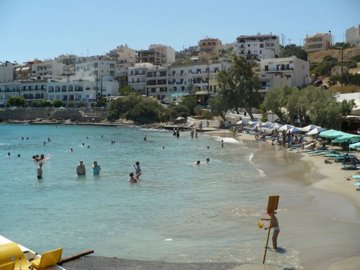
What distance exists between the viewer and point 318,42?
15175cm

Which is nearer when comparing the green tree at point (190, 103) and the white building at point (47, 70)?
the green tree at point (190, 103)

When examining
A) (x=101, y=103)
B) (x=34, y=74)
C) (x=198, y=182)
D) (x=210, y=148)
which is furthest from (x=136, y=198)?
(x=34, y=74)

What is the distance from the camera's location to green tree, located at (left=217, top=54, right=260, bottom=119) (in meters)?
74.6

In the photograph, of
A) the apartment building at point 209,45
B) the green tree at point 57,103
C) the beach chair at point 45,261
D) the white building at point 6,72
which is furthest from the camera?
the apartment building at point 209,45

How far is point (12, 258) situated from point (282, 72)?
83432 millimetres

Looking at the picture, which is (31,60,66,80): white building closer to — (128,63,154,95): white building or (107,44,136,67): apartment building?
(107,44,136,67): apartment building

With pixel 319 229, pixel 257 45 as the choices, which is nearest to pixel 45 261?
pixel 319 229

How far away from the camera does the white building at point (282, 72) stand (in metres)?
88.4

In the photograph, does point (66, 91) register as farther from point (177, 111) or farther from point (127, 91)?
point (177, 111)

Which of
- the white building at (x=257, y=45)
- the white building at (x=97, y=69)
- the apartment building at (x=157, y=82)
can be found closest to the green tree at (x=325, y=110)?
the apartment building at (x=157, y=82)

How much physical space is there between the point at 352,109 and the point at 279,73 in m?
42.9

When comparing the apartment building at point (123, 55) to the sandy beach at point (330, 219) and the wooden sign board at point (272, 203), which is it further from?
the wooden sign board at point (272, 203)

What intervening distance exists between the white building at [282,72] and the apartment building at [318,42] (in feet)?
207

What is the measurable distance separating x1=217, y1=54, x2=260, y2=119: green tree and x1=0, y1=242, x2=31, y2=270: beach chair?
6577cm
